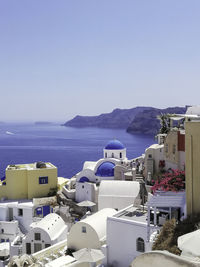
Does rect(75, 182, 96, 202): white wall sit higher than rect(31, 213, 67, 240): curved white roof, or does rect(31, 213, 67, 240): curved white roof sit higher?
rect(75, 182, 96, 202): white wall

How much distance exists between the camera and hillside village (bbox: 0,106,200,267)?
49.1 ft

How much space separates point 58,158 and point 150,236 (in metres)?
72.2

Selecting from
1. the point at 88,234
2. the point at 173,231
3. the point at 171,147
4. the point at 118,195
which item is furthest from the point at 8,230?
the point at 173,231

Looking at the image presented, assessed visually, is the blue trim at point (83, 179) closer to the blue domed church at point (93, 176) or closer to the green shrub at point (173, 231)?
the blue domed church at point (93, 176)

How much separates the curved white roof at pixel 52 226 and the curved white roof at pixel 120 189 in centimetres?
410

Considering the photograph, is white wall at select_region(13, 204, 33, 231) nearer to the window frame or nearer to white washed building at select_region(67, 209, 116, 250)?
the window frame

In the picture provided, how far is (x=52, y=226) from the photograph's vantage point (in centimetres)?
2327

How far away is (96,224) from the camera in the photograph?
19594 millimetres

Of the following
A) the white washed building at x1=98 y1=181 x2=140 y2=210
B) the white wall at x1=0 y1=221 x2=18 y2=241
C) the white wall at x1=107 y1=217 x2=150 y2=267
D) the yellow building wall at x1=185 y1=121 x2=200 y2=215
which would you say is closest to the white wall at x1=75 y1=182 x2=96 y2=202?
the white washed building at x1=98 y1=181 x2=140 y2=210

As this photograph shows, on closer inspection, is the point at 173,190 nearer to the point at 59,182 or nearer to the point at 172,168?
the point at 172,168

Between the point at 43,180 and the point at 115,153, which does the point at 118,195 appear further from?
the point at 43,180

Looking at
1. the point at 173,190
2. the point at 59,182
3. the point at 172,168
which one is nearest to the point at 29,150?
the point at 59,182

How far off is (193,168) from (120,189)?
1176cm

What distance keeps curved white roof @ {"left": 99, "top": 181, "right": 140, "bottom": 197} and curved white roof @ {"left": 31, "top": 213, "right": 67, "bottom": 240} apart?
410cm
